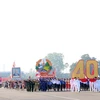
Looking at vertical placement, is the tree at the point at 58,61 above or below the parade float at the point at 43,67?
above

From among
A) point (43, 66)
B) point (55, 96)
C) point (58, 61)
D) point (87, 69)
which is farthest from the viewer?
point (58, 61)

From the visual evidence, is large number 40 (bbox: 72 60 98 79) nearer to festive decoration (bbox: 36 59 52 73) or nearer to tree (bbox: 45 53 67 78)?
festive decoration (bbox: 36 59 52 73)

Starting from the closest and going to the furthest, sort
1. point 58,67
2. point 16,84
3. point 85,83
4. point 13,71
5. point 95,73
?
point 85,83 < point 95,73 < point 16,84 < point 13,71 < point 58,67

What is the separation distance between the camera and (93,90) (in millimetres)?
33062

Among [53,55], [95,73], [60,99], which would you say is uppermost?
[53,55]

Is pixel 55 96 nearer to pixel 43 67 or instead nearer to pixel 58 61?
pixel 43 67

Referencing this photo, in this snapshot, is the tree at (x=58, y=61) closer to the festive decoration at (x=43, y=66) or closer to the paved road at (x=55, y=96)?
the festive decoration at (x=43, y=66)

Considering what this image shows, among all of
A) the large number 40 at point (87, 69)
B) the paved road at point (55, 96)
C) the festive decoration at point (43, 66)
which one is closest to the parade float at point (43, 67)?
the festive decoration at point (43, 66)

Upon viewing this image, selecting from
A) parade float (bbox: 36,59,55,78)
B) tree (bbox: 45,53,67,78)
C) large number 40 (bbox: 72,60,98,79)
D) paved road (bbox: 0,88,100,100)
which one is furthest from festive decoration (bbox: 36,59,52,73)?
tree (bbox: 45,53,67,78)

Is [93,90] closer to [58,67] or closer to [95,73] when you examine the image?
[95,73]

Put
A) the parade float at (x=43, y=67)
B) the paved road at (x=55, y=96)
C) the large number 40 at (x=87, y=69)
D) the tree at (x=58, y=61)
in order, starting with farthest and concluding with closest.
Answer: the tree at (x=58, y=61)
the parade float at (x=43, y=67)
the large number 40 at (x=87, y=69)
the paved road at (x=55, y=96)

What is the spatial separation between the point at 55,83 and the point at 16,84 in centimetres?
1174

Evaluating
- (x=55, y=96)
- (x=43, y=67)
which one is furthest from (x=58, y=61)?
(x=55, y=96)

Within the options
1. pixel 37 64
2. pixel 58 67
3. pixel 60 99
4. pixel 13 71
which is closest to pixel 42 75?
pixel 37 64
